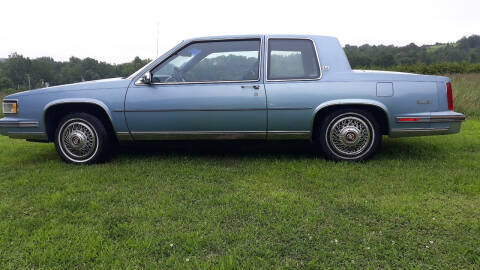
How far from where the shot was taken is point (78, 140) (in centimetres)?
431

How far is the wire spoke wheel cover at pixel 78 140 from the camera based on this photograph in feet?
14.1

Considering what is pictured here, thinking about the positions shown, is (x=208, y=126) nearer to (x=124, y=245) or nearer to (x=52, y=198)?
(x=52, y=198)

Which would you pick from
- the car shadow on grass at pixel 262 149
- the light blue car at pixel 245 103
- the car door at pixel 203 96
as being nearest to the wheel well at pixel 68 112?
the light blue car at pixel 245 103

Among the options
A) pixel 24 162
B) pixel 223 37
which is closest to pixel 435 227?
pixel 223 37

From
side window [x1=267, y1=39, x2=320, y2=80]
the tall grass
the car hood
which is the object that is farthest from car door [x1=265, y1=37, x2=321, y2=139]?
the tall grass

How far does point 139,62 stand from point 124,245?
10.6 feet

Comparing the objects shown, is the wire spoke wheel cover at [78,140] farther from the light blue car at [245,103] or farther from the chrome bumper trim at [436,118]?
the chrome bumper trim at [436,118]

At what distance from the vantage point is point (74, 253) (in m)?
2.24

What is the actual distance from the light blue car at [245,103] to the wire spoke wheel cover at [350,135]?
12 millimetres

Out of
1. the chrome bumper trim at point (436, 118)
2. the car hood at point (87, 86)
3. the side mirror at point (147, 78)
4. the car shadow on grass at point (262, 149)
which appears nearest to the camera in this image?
the chrome bumper trim at point (436, 118)

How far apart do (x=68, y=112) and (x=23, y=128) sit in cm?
55

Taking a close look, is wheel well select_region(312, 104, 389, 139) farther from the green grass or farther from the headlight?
the headlight

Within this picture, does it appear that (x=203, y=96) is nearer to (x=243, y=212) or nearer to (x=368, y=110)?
(x=243, y=212)

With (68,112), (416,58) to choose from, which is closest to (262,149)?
(68,112)
